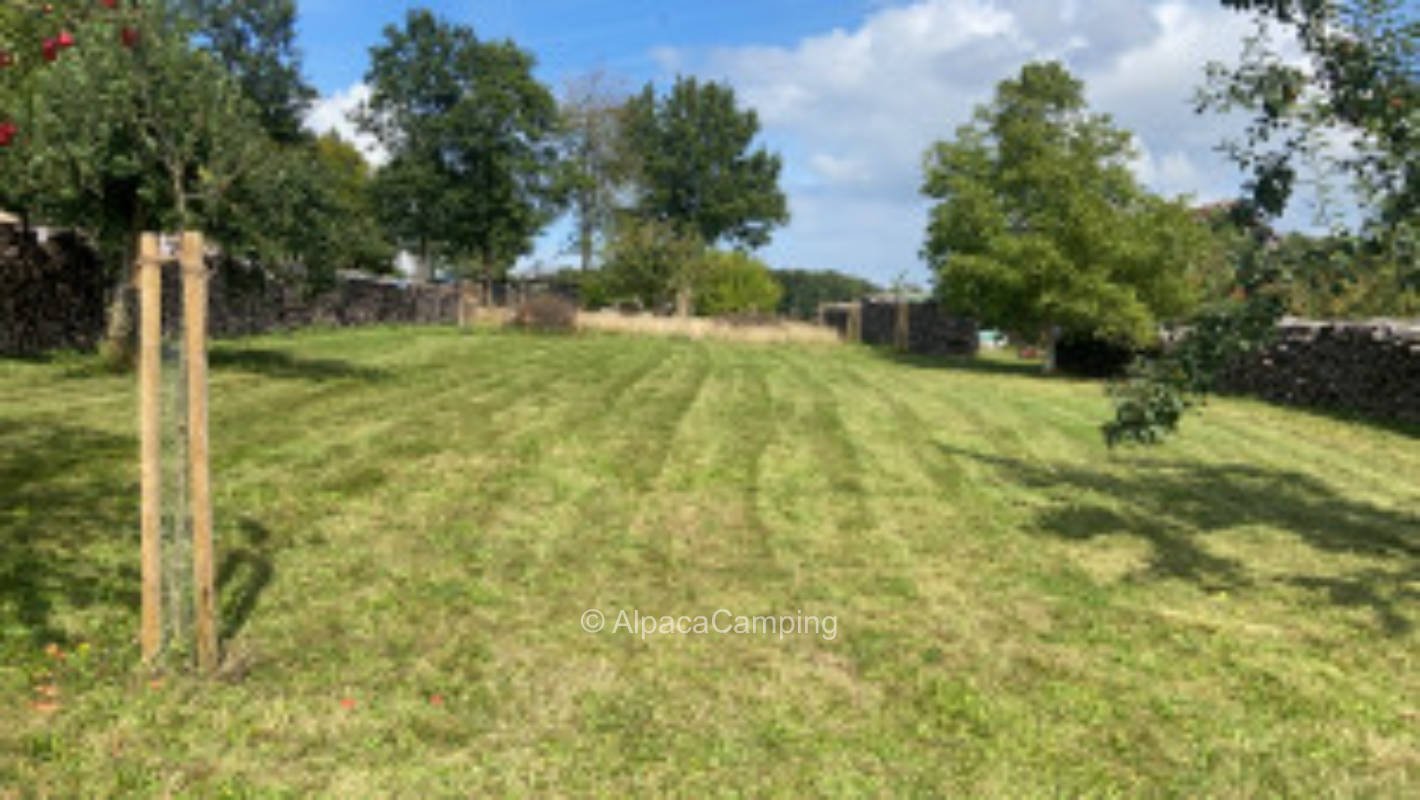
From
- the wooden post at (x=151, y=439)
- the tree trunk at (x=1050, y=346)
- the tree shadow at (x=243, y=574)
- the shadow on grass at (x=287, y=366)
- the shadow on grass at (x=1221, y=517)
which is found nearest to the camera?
the wooden post at (x=151, y=439)

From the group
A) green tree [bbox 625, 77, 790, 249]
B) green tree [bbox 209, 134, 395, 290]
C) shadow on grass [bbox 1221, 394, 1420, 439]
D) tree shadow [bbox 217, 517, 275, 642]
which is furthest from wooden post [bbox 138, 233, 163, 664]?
green tree [bbox 625, 77, 790, 249]

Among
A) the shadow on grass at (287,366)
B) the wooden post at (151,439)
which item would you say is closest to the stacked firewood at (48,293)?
the shadow on grass at (287,366)

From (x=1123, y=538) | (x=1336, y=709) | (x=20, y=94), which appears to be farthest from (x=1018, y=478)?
(x=20, y=94)

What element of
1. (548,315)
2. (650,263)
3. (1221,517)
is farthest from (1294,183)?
(650,263)

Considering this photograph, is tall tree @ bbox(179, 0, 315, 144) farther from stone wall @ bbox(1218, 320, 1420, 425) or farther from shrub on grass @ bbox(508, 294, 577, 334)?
stone wall @ bbox(1218, 320, 1420, 425)

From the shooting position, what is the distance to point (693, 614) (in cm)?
519

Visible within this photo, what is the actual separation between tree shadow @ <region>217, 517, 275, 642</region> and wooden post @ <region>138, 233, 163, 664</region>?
40 cm

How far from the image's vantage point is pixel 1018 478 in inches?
368

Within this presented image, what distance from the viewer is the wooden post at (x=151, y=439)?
13.2 ft

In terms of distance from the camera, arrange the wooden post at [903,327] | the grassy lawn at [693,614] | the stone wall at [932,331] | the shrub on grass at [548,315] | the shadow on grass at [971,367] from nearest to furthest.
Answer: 1. the grassy lawn at [693,614]
2. the shadow on grass at [971,367]
3. the shrub on grass at [548,315]
4. the stone wall at [932,331]
5. the wooden post at [903,327]

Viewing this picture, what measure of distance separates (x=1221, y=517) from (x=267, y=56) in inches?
1751

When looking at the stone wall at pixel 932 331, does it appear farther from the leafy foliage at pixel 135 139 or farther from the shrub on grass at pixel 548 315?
the leafy foliage at pixel 135 139

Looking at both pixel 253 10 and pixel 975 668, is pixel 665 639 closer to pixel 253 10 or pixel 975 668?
pixel 975 668

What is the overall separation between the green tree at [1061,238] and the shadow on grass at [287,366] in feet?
48.1
